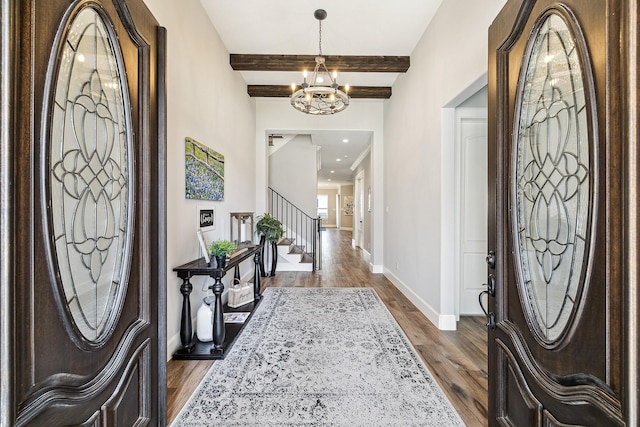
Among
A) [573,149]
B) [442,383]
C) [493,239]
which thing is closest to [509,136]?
[573,149]

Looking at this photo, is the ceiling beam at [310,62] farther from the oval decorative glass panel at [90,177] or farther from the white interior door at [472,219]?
the oval decorative glass panel at [90,177]

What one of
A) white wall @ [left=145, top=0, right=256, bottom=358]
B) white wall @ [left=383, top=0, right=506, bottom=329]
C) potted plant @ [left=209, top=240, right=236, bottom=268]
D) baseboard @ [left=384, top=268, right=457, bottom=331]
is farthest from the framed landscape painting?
baseboard @ [left=384, top=268, right=457, bottom=331]

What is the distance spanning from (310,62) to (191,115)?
2141mm

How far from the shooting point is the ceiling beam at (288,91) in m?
5.25

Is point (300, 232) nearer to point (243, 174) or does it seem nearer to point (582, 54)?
point (243, 174)

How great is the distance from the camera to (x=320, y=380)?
220 centimetres

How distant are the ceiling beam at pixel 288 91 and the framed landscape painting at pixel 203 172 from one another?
6.41 feet

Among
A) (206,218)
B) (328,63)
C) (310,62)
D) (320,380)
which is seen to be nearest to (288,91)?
(310,62)

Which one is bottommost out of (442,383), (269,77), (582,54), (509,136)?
(442,383)

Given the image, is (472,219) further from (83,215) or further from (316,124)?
(83,215)

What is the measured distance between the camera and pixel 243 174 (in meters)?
4.98

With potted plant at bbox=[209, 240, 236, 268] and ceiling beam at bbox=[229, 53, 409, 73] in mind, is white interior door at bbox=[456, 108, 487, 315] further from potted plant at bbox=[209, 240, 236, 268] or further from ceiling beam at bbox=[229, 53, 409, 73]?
potted plant at bbox=[209, 240, 236, 268]

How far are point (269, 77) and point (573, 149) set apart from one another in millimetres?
4733

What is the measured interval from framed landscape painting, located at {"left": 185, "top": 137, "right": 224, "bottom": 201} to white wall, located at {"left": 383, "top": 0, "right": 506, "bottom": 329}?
252 cm
